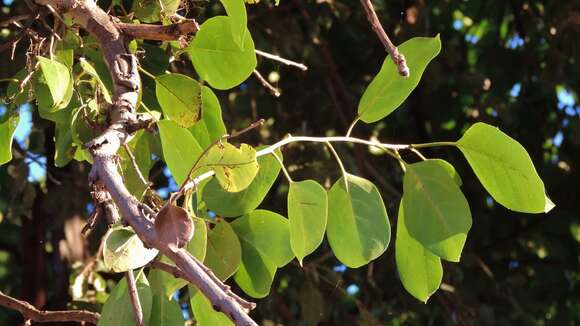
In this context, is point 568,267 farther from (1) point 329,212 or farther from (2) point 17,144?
(1) point 329,212

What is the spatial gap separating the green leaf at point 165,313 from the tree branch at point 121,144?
15 cm

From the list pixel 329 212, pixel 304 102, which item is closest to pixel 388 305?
pixel 304 102

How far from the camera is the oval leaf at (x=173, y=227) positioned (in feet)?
1.71

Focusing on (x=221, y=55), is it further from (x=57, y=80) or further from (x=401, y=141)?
(x=401, y=141)

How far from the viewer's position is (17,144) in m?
1.99

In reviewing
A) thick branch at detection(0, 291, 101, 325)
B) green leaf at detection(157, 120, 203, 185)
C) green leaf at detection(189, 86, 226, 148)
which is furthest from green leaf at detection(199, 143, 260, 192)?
thick branch at detection(0, 291, 101, 325)

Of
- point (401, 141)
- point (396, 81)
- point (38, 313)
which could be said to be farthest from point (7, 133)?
point (401, 141)

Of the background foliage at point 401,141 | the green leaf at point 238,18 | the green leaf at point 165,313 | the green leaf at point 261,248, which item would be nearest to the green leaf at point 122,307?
the green leaf at point 165,313

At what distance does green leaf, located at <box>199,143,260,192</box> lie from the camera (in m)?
0.70

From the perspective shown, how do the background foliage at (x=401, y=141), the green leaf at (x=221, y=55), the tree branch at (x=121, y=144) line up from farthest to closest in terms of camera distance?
the background foliage at (x=401, y=141)
the green leaf at (x=221, y=55)
the tree branch at (x=121, y=144)

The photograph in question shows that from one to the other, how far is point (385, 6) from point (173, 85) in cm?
156

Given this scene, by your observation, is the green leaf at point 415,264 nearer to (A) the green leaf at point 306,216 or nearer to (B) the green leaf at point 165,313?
(A) the green leaf at point 306,216

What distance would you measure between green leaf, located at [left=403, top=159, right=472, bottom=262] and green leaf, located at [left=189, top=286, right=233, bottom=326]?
0.17 m

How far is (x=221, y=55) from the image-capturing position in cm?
84
